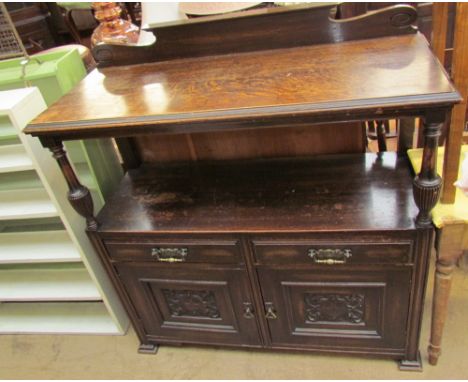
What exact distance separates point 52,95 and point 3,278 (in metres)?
0.85

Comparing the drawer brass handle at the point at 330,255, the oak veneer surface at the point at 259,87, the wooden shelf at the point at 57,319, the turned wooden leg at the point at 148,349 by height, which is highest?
the oak veneer surface at the point at 259,87

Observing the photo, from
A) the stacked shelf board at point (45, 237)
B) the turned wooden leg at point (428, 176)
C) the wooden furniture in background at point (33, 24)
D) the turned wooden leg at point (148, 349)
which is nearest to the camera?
the turned wooden leg at point (428, 176)

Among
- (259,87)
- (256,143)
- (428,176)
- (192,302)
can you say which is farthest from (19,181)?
(428,176)

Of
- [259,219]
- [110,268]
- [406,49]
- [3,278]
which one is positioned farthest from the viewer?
[3,278]

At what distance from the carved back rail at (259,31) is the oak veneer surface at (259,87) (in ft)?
0.09

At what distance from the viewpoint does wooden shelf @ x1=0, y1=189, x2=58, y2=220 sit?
4.66 ft

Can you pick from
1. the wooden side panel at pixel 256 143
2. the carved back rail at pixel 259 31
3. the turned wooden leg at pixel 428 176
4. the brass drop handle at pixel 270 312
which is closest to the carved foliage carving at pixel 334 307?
the brass drop handle at pixel 270 312

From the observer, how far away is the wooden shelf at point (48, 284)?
1635 mm

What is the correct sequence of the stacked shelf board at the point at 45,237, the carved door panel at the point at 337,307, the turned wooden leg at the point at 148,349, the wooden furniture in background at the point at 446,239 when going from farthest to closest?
1. the turned wooden leg at the point at 148,349
2. the stacked shelf board at the point at 45,237
3. the carved door panel at the point at 337,307
4. the wooden furniture in background at the point at 446,239

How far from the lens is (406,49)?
109 centimetres

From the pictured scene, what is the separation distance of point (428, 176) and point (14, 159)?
120 cm

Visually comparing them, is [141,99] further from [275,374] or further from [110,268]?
[275,374]

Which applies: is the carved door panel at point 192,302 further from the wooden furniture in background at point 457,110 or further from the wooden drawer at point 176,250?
the wooden furniture in background at point 457,110

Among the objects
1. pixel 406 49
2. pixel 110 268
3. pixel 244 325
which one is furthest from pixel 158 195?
pixel 406 49
